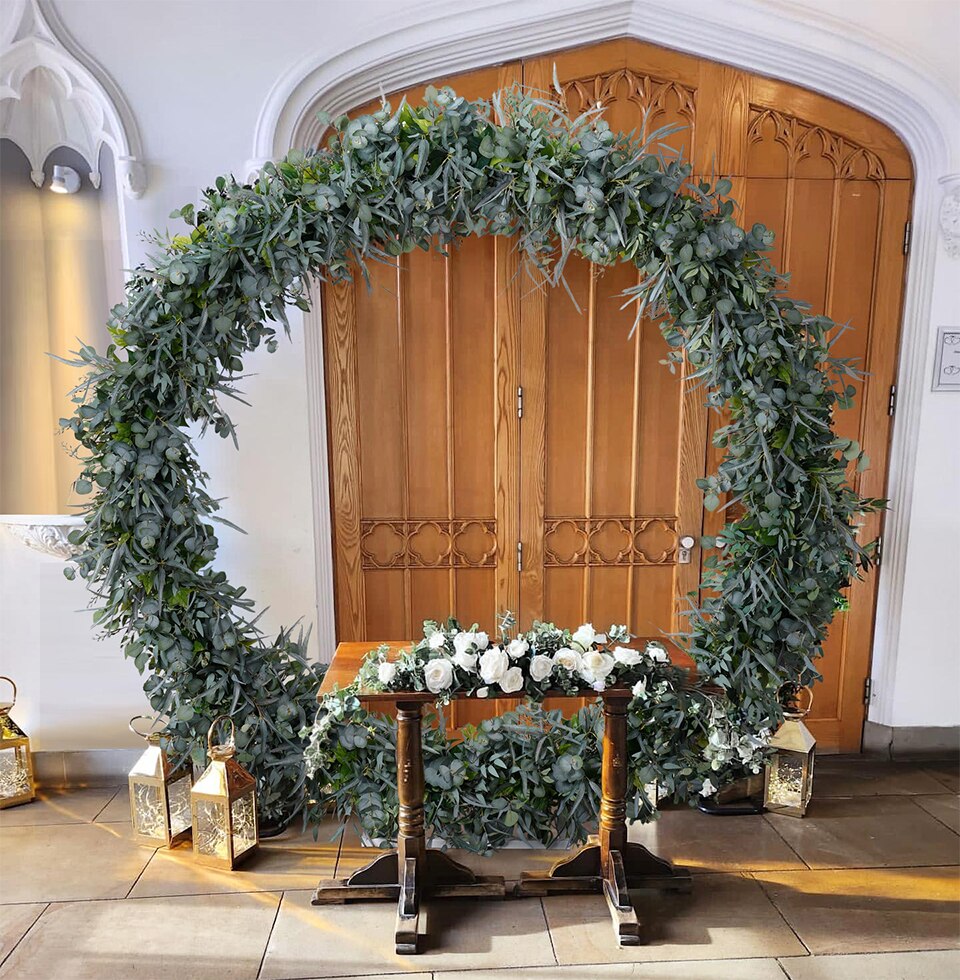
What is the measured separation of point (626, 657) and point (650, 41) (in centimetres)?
236

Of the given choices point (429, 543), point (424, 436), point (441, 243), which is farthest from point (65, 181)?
point (429, 543)

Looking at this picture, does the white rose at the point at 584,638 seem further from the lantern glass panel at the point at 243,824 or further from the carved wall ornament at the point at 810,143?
the carved wall ornament at the point at 810,143

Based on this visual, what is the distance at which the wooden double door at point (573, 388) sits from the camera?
10.0 feet

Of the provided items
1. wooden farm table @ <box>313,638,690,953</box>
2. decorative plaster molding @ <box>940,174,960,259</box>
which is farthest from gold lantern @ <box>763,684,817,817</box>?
decorative plaster molding @ <box>940,174,960,259</box>

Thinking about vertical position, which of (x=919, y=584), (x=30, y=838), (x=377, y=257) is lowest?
(x=30, y=838)

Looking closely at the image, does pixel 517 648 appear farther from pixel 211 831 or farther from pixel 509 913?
pixel 211 831

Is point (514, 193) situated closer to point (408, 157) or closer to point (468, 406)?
point (408, 157)

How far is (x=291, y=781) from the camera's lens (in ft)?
9.36

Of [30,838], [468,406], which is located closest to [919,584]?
[468,406]

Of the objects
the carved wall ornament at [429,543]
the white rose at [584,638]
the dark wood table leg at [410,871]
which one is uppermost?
the carved wall ornament at [429,543]

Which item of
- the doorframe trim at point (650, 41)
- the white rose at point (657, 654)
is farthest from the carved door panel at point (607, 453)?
the white rose at point (657, 654)

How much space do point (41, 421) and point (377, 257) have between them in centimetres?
160

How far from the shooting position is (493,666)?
2291 millimetres

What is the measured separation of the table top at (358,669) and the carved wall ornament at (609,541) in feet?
1.76
